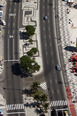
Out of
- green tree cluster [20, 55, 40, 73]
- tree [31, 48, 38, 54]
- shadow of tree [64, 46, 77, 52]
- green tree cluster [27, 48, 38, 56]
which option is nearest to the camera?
green tree cluster [20, 55, 40, 73]

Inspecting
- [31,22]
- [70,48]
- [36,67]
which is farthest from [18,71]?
[31,22]

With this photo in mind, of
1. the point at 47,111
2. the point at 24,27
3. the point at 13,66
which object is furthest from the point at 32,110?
the point at 24,27

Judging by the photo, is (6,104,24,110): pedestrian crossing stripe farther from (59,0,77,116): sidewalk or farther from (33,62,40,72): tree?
(59,0,77,116): sidewalk

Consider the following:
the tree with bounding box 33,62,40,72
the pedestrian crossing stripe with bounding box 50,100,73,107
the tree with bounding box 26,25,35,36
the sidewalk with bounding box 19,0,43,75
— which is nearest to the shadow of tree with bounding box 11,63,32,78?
the sidewalk with bounding box 19,0,43,75

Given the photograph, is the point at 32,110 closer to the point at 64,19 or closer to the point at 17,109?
the point at 17,109

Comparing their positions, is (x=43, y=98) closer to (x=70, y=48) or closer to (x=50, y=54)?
(x=50, y=54)

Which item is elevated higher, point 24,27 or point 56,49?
point 24,27

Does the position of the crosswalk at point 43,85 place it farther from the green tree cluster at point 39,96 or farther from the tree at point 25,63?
the tree at point 25,63
